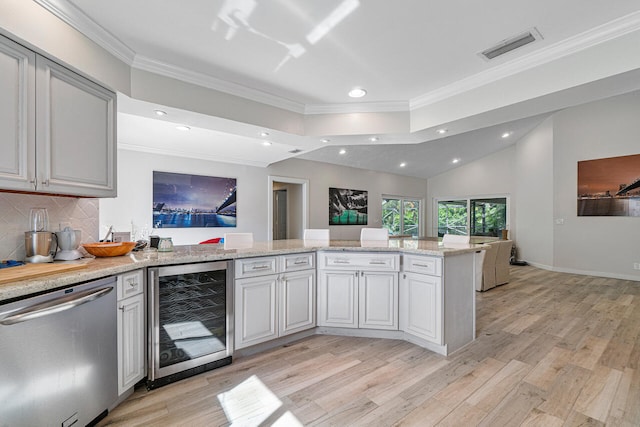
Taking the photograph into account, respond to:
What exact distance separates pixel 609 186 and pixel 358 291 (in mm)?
6257

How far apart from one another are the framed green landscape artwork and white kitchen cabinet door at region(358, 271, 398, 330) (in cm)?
435

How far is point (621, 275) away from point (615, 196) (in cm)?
156

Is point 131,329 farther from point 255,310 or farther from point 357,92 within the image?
point 357,92

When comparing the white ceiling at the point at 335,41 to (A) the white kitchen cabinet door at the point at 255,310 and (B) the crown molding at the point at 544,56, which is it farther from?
(A) the white kitchen cabinet door at the point at 255,310

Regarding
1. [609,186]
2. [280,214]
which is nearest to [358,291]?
[280,214]

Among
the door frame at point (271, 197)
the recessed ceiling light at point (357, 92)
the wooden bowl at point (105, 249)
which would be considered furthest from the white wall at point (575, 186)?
the wooden bowl at point (105, 249)

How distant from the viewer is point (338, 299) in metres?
2.94

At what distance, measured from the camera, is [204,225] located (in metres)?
5.46

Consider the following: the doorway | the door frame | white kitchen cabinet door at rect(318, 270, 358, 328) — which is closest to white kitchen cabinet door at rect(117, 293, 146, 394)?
white kitchen cabinet door at rect(318, 270, 358, 328)

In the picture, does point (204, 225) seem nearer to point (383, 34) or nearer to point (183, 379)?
point (183, 379)

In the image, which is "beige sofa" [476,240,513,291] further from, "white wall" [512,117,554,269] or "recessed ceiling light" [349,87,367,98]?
"recessed ceiling light" [349,87,367,98]

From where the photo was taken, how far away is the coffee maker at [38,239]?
1823 mm

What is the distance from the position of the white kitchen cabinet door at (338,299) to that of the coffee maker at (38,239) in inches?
83.1

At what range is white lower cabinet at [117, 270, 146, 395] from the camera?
1824 mm
